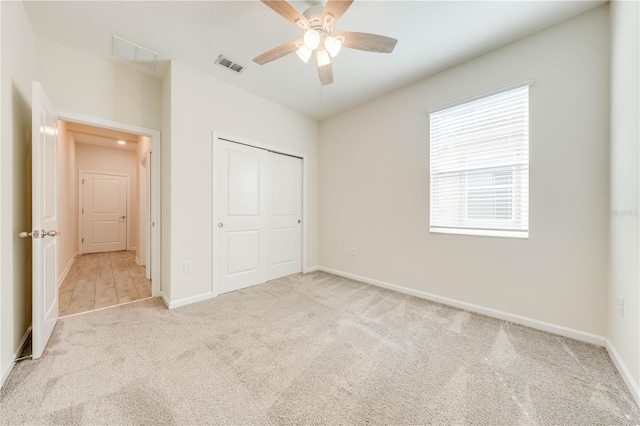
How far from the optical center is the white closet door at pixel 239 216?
2.98 m

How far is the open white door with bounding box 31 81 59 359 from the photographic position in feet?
5.36

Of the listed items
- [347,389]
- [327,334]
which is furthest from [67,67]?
[347,389]

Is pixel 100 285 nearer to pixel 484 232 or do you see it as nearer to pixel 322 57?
pixel 322 57

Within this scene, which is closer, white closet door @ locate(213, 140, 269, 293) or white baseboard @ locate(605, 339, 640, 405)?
white baseboard @ locate(605, 339, 640, 405)

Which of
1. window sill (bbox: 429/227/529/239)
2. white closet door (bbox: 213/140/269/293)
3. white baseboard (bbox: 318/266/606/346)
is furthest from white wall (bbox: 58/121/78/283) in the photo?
window sill (bbox: 429/227/529/239)

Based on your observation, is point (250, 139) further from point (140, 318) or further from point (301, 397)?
point (301, 397)

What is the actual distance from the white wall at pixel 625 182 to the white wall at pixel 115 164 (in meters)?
→ 7.79

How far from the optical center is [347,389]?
140 centimetres

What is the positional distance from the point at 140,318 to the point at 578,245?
3985mm

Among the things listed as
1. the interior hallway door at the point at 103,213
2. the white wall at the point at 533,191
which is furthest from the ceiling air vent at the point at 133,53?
the interior hallway door at the point at 103,213

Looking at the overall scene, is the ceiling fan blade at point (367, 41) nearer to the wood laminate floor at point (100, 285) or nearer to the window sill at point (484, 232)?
the window sill at point (484, 232)

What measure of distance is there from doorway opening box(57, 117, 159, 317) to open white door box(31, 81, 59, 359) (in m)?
1.30

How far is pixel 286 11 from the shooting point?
1.57 meters

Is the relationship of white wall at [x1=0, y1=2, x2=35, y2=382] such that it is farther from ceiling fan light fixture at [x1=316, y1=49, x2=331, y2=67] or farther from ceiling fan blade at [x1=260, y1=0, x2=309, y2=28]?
ceiling fan light fixture at [x1=316, y1=49, x2=331, y2=67]
